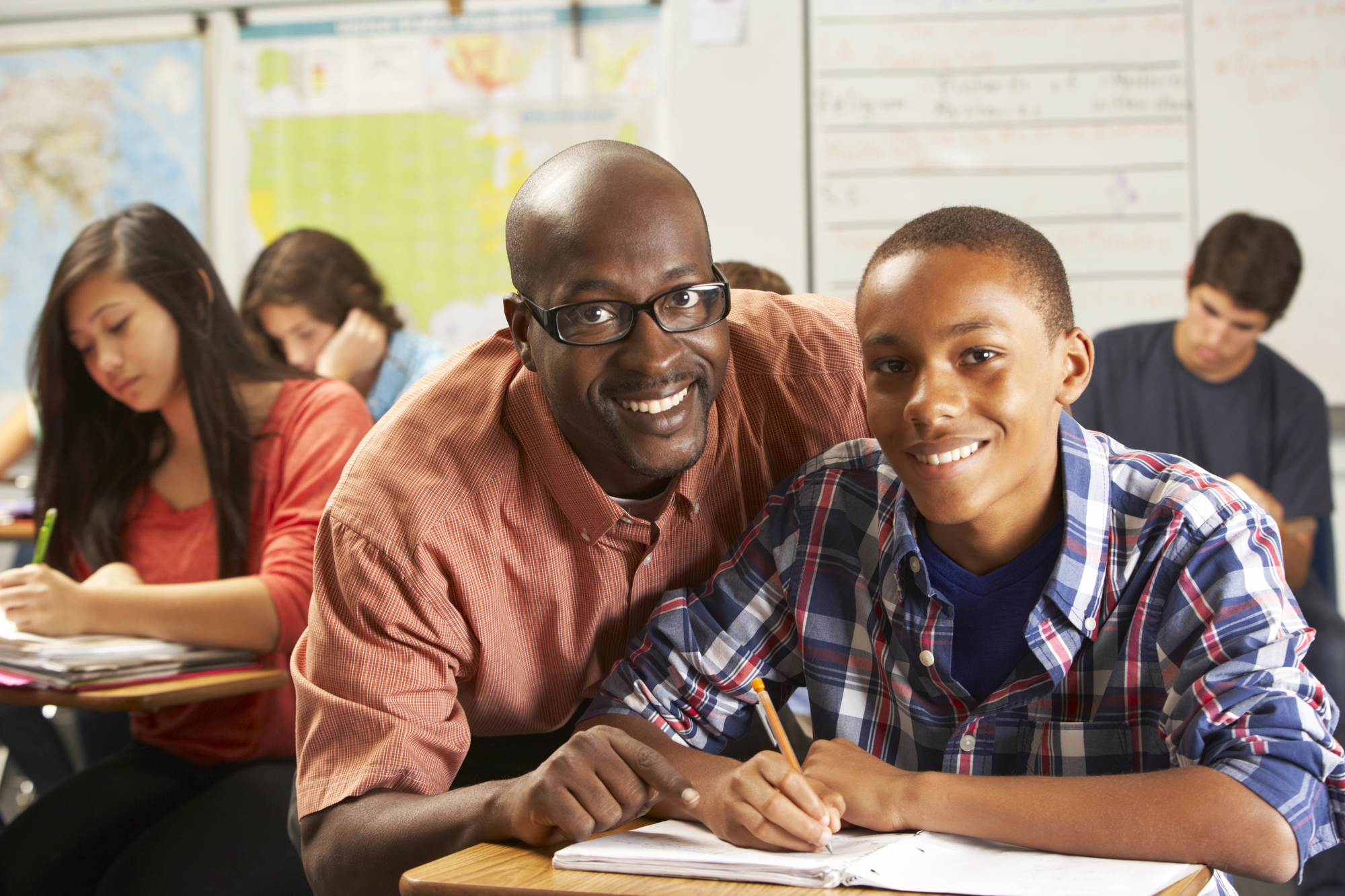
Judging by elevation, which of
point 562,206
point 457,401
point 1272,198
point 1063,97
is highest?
point 1063,97

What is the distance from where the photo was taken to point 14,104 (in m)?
4.30

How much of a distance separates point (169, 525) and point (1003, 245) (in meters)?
1.68

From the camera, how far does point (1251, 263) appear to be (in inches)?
128

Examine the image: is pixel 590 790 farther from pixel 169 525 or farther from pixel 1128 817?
pixel 169 525

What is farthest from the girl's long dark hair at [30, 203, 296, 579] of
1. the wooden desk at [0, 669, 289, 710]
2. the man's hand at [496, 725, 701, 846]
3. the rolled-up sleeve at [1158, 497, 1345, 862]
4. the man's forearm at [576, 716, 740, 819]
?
the rolled-up sleeve at [1158, 497, 1345, 862]

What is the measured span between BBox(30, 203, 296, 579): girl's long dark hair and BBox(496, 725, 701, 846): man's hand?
4.10ft

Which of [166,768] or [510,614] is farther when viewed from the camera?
[166,768]

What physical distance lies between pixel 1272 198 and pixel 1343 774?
10.7 ft

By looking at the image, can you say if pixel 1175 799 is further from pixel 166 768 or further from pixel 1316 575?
pixel 1316 575

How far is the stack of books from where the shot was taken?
1.71 metres

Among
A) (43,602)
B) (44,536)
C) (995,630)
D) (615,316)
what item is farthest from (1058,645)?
(44,536)

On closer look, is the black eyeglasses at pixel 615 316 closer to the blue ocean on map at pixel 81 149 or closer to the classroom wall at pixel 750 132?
the classroom wall at pixel 750 132

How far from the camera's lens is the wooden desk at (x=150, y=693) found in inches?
65.2

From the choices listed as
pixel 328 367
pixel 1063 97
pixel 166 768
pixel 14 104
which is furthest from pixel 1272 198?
pixel 14 104
